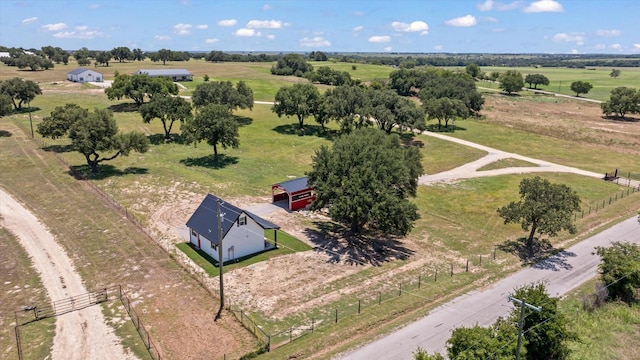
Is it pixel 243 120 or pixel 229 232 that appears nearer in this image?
pixel 229 232

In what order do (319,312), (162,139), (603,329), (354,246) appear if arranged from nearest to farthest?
(603,329) < (319,312) < (354,246) < (162,139)

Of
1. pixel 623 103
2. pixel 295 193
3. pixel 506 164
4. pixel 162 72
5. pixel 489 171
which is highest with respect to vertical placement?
pixel 162 72

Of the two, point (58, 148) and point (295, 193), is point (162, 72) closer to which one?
point (58, 148)

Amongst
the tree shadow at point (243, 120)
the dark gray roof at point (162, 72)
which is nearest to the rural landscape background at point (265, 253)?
the tree shadow at point (243, 120)

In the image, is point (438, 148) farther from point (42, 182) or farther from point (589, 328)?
point (42, 182)

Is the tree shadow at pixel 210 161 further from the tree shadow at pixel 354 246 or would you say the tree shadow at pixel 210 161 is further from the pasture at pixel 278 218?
the tree shadow at pixel 354 246

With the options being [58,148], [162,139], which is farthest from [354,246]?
[58,148]

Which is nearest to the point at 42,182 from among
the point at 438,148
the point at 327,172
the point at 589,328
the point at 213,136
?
the point at 213,136
